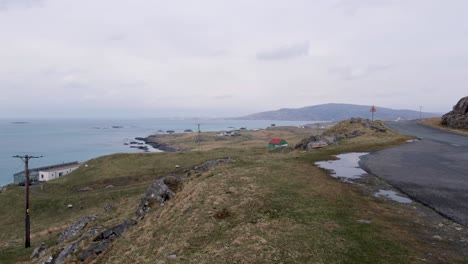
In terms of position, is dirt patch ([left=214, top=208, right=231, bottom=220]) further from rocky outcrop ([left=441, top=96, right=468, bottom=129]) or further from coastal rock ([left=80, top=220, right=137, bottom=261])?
rocky outcrop ([left=441, top=96, right=468, bottom=129])

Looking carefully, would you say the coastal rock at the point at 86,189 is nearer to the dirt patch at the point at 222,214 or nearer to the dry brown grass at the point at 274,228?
the dry brown grass at the point at 274,228

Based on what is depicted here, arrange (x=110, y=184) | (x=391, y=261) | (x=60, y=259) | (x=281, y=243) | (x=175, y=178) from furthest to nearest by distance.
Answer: (x=110, y=184) → (x=175, y=178) → (x=60, y=259) → (x=281, y=243) → (x=391, y=261)

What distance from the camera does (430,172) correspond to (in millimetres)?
21156

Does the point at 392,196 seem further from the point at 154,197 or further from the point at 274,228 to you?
the point at 154,197

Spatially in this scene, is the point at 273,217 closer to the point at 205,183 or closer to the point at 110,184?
the point at 205,183

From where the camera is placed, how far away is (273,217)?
42.5 feet

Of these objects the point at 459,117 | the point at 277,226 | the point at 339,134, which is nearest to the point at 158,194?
the point at 277,226

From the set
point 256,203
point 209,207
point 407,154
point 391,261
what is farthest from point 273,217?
point 407,154

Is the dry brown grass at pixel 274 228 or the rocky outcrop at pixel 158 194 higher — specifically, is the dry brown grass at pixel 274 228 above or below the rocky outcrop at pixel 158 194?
above

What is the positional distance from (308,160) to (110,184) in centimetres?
4016

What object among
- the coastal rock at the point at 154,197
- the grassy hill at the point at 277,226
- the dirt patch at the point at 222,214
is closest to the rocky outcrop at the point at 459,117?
the grassy hill at the point at 277,226

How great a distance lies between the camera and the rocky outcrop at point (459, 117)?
4963 centimetres

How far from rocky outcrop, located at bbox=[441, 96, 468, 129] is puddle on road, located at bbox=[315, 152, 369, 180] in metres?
30.9

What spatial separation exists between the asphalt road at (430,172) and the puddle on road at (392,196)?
1.89ft
